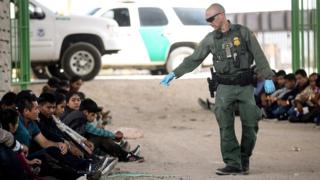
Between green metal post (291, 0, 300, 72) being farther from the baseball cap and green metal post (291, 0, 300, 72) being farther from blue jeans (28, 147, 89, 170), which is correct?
blue jeans (28, 147, 89, 170)

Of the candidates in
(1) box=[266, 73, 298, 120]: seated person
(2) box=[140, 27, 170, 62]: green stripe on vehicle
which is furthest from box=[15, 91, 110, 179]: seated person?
(2) box=[140, 27, 170, 62]: green stripe on vehicle

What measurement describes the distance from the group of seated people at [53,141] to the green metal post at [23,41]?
13.0ft

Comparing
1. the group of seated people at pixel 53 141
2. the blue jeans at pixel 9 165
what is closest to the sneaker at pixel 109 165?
the group of seated people at pixel 53 141

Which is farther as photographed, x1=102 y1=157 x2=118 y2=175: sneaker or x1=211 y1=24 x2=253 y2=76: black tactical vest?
x1=211 y1=24 x2=253 y2=76: black tactical vest

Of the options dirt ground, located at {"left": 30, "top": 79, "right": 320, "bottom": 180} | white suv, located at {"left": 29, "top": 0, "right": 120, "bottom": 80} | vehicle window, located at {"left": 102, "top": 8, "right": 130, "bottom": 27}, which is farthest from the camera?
vehicle window, located at {"left": 102, "top": 8, "right": 130, "bottom": 27}

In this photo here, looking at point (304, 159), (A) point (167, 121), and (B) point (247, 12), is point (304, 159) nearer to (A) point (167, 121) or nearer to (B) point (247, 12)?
(A) point (167, 121)

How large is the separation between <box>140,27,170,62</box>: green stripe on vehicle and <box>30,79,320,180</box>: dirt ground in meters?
1.53

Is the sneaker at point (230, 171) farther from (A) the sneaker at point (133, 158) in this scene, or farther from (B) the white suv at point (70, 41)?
(B) the white suv at point (70, 41)

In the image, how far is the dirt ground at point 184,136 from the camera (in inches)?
318

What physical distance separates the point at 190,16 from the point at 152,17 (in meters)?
1.10

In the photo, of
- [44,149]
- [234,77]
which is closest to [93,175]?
[44,149]

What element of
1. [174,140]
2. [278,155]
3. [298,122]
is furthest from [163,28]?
[278,155]

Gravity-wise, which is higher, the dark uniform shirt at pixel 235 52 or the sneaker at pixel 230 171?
the dark uniform shirt at pixel 235 52

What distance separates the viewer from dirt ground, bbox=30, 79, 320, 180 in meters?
8.07
